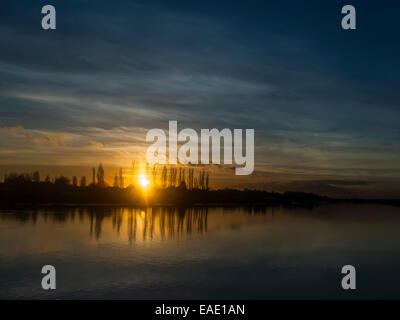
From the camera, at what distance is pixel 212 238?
122 ft

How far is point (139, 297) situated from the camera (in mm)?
17750

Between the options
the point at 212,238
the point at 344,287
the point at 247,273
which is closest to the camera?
the point at 344,287

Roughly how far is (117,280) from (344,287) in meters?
11.6

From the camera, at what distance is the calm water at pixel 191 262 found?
1898 centimetres

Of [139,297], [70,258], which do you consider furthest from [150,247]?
[139,297]

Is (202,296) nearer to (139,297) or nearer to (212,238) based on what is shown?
(139,297)

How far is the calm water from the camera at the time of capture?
1898cm

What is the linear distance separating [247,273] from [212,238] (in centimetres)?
1453

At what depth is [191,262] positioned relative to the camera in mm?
25484

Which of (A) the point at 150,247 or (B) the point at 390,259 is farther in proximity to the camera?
(A) the point at 150,247
